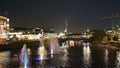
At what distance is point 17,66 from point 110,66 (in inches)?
604

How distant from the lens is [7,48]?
112562mm

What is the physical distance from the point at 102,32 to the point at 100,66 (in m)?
133

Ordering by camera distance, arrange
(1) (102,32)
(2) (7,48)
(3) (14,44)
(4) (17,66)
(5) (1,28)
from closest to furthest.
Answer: (4) (17,66) → (2) (7,48) → (3) (14,44) → (5) (1,28) → (1) (102,32)

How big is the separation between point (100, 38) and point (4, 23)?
5399 cm

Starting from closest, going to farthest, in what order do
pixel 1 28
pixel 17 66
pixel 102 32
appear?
pixel 17 66 < pixel 1 28 < pixel 102 32

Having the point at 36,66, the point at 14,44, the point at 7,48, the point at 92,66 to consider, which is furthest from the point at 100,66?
the point at 14,44

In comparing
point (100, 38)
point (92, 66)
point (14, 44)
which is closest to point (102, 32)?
point (100, 38)

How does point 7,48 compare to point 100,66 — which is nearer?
point 100,66

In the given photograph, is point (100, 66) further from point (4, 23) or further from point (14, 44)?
point (4, 23)

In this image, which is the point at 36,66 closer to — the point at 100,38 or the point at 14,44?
the point at 14,44

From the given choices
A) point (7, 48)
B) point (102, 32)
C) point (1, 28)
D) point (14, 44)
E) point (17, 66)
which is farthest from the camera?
point (102, 32)

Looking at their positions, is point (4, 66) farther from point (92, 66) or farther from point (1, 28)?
point (1, 28)

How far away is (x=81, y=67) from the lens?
5566 centimetres

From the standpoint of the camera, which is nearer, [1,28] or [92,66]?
[92,66]
